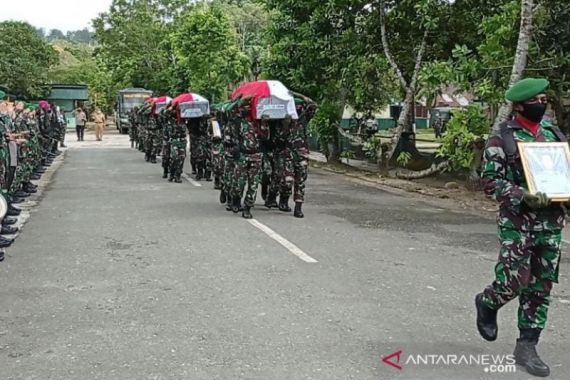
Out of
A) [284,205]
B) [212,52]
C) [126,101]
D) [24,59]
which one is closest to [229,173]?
[284,205]

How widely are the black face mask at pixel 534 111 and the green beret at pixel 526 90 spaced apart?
0.22 feet

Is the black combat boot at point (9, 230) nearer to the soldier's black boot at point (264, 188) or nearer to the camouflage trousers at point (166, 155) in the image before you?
the soldier's black boot at point (264, 188)

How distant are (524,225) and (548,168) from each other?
0.36 m

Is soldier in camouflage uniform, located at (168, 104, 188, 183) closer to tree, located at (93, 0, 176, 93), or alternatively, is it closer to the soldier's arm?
the soldier's arm

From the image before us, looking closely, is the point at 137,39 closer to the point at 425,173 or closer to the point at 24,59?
the point at 24,59

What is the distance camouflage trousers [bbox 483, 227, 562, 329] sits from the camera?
4211mm

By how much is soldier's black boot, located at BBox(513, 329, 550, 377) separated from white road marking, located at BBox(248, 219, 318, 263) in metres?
3.12

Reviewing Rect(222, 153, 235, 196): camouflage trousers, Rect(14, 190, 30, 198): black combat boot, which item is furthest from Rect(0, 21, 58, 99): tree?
Rect(222, 153, 235, 196): camouflage trousers

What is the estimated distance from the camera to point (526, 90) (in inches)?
166

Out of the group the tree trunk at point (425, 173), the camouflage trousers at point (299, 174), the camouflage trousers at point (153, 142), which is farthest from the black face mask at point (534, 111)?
the camouflage trousers at point (153, 142)

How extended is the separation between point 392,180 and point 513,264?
12140 mm

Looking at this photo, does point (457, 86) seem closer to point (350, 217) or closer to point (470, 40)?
point (470, 40)

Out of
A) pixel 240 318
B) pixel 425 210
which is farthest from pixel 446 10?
pixel 240 318

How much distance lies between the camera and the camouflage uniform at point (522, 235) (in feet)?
13.7
